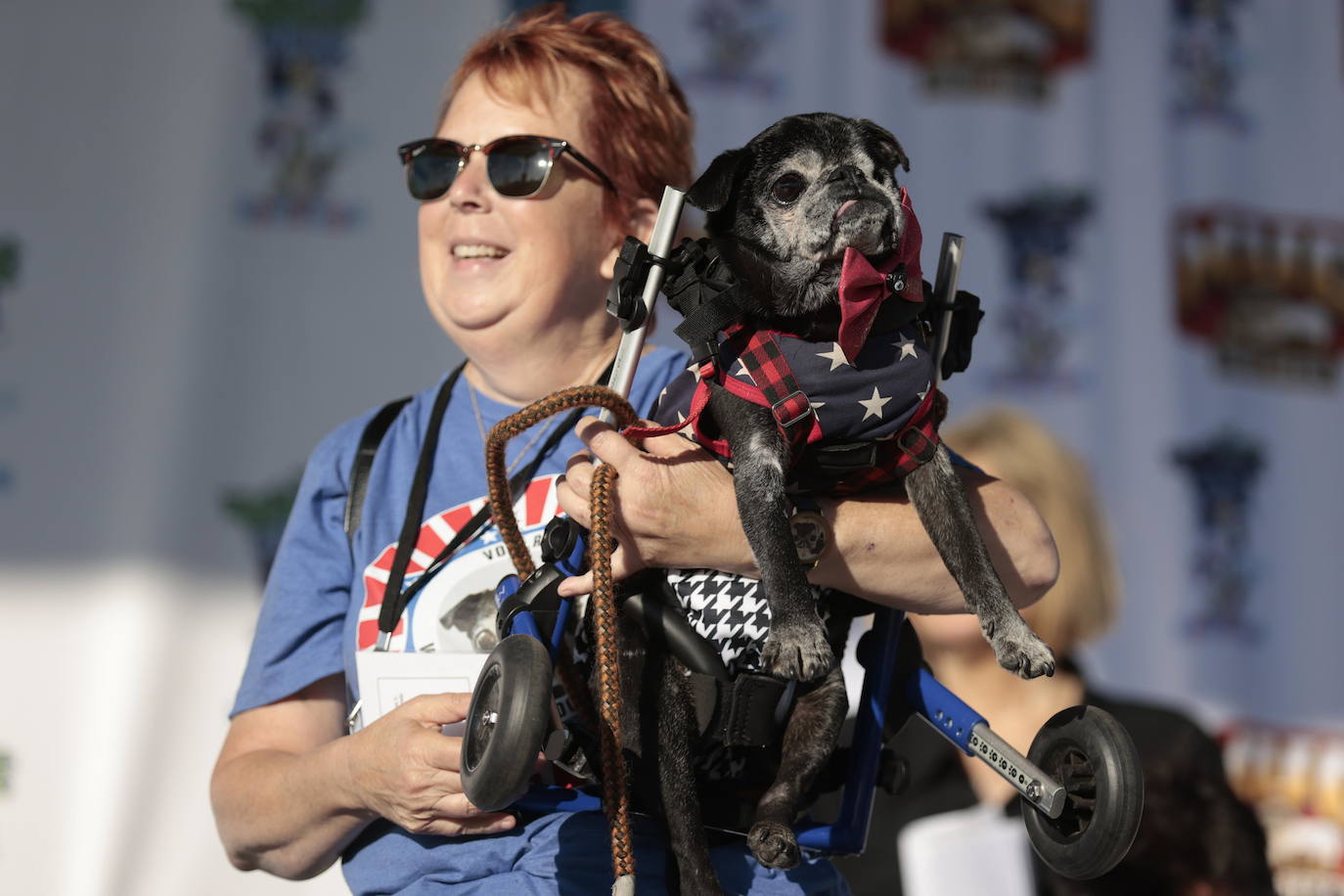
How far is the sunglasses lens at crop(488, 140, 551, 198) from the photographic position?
55.1 inches

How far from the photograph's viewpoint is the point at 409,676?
49.3 inches

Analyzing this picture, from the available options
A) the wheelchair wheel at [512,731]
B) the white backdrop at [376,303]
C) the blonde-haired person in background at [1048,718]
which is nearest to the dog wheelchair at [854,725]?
the wheelchair wheel at [512,731]

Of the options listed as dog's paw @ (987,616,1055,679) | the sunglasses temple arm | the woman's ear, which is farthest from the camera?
the woman's ear

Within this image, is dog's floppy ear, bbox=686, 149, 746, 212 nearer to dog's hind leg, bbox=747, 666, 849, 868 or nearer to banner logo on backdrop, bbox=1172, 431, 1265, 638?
dog's hind leg, bbox=747, 666, 849, 868

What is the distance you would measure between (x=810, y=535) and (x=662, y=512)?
142mm

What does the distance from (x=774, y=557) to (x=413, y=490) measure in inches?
19.0

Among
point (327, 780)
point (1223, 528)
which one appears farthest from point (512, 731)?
point (1223, 528)

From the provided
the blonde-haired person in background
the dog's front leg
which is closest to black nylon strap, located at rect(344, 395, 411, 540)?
the dog's front leg

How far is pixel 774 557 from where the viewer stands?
106 cm

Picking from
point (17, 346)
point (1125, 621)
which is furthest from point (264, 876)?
point (1125, 621)

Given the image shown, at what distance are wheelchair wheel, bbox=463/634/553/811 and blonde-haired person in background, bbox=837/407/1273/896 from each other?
3.33 ft

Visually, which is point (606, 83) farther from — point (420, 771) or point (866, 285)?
point (420, 771)

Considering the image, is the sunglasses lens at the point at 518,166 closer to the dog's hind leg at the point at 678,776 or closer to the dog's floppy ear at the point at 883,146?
the dog's floppy ear at the point at 883,146

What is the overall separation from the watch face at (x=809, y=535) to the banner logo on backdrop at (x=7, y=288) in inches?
84.0
